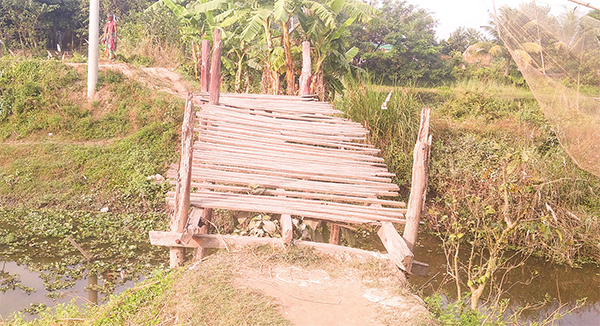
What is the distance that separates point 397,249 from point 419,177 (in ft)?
1.86

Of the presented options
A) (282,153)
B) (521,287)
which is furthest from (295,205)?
(521,287)

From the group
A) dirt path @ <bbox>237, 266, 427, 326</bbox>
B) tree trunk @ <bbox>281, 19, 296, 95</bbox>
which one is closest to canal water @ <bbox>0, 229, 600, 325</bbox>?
dirt path @ <bbox>237, 266, 427, 326</bbox>

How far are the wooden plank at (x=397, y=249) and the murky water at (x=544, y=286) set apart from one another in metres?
1.98

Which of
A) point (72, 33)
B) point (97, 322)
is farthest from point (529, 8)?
point (72, 33)

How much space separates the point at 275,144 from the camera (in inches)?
209

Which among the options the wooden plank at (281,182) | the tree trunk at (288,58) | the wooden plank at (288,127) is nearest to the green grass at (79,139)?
the tree trunk at (288,58)

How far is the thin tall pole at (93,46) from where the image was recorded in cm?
895

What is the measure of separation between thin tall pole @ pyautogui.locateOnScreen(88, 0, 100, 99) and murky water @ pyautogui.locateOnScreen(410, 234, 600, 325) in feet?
21.4

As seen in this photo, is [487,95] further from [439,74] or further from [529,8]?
[439,74]

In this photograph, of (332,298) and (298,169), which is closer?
(332,298)

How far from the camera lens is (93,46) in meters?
8.99

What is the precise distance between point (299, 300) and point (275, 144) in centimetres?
247

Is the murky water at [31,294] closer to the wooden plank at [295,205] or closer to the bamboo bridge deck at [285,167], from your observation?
the bamboo bridge deck at [285,167]

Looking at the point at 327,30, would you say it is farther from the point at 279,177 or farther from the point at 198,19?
the point at 279,177
